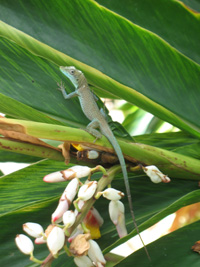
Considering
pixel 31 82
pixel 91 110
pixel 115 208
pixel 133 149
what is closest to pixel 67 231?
pixel 115 208

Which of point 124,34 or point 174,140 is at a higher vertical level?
point 124,34

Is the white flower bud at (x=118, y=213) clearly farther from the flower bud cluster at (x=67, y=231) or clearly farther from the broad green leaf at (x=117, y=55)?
the broad green leaf at (x=117, y=55)

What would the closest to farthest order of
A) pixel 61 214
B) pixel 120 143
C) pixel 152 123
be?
pixel 61 214, pixel 120 143, pixel 152 123

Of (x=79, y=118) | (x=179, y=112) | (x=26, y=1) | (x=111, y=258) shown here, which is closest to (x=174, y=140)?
(x=179, y=112)

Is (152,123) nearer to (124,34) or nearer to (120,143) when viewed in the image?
(124,34)

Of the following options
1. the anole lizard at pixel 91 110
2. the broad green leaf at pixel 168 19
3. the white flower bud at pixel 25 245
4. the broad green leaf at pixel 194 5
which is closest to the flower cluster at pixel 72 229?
the white flower bud at pixel 25 245

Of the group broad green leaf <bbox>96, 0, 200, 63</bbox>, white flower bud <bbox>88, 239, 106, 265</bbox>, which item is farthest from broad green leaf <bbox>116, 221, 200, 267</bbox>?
broad green leaf <bbox>96, 0, 200, 63</bbox>

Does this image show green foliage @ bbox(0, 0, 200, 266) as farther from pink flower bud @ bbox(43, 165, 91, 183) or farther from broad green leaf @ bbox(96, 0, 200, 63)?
pink flower bud @ bbox(43, 165, 91, 183)
